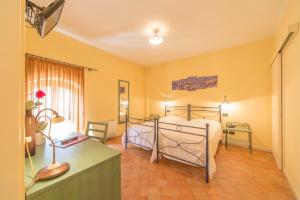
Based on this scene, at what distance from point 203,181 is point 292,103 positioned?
1.73 m

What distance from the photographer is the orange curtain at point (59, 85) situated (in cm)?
269

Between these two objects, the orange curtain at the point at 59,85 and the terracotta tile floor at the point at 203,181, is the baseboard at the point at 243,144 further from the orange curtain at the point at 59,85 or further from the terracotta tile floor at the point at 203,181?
the orange curtain at the point at 59,85

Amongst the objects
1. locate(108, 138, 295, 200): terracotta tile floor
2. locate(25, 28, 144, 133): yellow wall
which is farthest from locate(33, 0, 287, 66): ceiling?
locate(108, 138, 295, 200): terracotta tile floor

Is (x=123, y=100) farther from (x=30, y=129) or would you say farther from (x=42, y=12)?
(x=42, y=12)

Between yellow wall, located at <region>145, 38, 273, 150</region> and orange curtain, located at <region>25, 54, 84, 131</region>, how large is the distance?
321 cm

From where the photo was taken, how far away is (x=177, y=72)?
5008 mm

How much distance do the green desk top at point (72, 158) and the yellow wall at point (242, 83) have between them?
3.63m

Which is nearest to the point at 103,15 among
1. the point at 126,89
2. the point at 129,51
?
the point at 129,51

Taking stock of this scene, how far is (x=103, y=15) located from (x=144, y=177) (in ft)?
9.53

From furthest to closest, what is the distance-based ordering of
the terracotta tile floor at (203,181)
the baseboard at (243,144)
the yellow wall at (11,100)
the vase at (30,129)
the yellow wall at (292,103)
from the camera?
the baseboard at (243,144) < the terracotta tile floor at (203,181) < the yellow wall at (292,103) < the vase at (30,129) < the yellow wall at (11,100)

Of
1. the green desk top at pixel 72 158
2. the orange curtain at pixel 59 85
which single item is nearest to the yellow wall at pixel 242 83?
the orange curtain at pixel 59 85

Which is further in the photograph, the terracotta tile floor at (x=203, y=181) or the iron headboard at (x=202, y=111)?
the iron headboard at (x=202, y=111)

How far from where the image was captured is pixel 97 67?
13.4 ft

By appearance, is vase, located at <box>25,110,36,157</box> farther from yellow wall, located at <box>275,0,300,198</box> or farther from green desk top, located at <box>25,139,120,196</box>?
yellow wall, located at <box>275,0,300,198</box>
